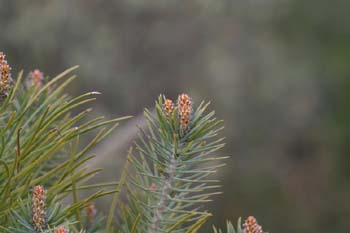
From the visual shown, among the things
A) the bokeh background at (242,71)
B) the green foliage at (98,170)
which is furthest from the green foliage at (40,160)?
the bokeh background at (242,71)

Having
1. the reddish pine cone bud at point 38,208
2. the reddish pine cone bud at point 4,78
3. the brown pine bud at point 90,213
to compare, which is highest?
the reddish pine cone bud at point 4,78

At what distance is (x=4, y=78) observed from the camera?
0.76 m

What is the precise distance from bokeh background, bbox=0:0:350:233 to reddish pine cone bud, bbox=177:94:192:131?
4336 mm

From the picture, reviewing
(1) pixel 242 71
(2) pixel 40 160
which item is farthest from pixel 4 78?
(1) pixel 242 71

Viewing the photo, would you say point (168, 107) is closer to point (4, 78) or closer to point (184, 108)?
point (184, 108)

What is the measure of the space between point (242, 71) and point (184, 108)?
495 cm

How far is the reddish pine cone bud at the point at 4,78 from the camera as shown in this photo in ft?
2.45

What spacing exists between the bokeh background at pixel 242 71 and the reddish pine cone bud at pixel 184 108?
4.34 metres

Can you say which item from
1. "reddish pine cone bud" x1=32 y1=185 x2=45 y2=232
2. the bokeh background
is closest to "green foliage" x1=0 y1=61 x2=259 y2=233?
"reddish pine cone bud" x1=32 y1=185 x2=45 y2=232

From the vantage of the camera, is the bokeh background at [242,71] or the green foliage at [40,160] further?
the bokeh background at [242,71]

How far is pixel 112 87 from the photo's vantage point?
5.45m

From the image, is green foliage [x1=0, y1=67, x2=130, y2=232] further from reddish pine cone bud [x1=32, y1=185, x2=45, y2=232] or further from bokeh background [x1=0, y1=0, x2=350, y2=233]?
bokeh background [x1=0, y1=0, x2=350, y2=233]

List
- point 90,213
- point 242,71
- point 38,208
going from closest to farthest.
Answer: point 38,208 → point 90,213 → point 242,71

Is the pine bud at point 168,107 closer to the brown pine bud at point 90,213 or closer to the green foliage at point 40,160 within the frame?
the green foliage at point 40,160
